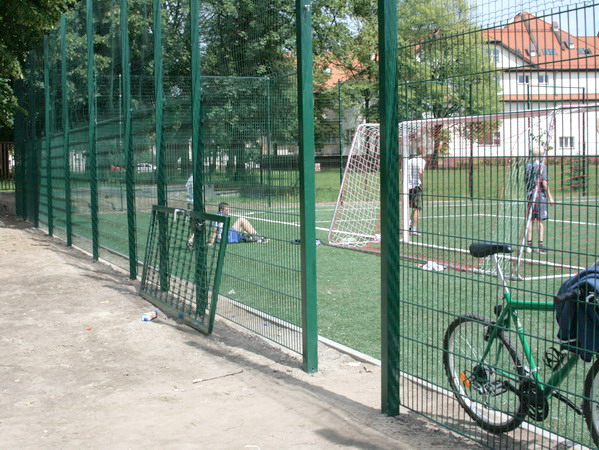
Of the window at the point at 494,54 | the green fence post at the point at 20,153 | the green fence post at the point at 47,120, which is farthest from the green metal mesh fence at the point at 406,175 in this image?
the green fence post at the point at 20,153

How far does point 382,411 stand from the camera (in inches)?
185

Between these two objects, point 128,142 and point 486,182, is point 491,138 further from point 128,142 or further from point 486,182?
point 128,142

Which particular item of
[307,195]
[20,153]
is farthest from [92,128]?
[20,153]

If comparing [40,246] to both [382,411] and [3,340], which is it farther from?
[382,411]

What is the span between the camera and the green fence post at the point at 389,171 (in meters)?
4.43

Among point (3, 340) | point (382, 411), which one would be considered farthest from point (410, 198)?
point (3, 340)

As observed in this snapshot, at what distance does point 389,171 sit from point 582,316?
151 centimetres

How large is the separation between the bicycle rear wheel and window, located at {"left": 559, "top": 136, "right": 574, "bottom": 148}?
102 centimetres

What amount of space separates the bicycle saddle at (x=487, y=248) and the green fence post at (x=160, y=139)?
511 cm

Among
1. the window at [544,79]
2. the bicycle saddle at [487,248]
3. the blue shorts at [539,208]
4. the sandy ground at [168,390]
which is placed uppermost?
the window at [544,79]

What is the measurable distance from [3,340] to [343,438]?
13.3 ft

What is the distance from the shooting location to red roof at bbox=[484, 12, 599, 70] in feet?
10.8

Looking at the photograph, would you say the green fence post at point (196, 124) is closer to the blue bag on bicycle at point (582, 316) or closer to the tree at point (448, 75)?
the tree at point (448, 75)

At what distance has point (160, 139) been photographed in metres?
8.82
